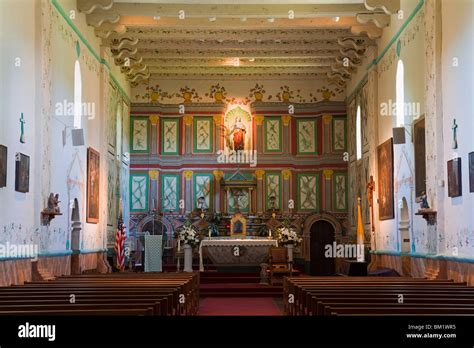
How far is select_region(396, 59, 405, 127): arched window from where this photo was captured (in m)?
18.6

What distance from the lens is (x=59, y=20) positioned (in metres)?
17.0

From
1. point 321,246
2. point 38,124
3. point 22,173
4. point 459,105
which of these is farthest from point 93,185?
point 459,105

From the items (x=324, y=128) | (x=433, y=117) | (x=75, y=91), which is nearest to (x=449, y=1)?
(x=433, y=117)

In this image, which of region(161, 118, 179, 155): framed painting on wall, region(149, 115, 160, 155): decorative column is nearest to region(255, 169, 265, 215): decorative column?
region(161, 118, 179, 155): framed painting on wall

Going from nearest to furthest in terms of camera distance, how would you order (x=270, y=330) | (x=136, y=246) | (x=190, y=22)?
1. (x=270, y=330)
2. (x=190, y=22)
3. (x=136, y=246)

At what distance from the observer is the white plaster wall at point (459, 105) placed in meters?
13.1

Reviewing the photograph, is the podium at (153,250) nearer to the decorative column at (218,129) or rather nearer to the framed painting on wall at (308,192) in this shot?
the decorative column at (218,129)

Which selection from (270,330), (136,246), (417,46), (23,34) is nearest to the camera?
(270,330)

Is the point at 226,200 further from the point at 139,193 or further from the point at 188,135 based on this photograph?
the point at 139,193

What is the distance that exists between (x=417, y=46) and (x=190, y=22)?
23.6 feet

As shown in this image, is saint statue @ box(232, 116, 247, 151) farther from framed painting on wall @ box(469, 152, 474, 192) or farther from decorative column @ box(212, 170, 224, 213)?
framed painting on wall @ box(469, 152, 474, 192)

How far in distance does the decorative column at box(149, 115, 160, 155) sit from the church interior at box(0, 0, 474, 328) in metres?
0.04

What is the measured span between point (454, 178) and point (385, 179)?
647cm

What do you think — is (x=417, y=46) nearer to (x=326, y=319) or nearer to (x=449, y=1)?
(x=449, y=1)
